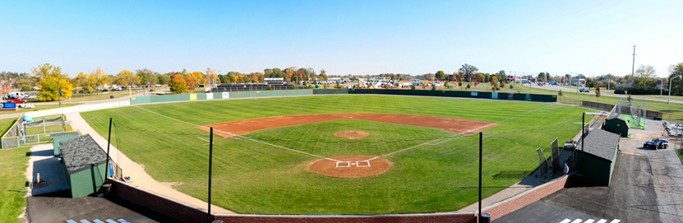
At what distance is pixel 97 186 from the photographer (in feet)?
67.1

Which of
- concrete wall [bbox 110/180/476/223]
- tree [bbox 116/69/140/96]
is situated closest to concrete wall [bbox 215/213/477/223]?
concrete wall [bbox 110/180/476/223]

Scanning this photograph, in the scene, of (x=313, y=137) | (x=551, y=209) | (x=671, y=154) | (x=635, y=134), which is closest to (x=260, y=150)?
(x=313, y=137)

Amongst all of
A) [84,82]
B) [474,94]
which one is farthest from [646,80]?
[84,82]

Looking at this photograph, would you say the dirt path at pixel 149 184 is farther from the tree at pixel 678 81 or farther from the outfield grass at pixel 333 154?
the tree at pixel 678 81

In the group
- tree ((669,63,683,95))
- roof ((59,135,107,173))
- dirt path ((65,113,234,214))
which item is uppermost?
tree ((669,63,683,95))

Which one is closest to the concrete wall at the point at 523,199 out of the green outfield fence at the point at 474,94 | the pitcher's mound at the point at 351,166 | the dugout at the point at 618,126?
the pitcher's mound at the point at 351,166

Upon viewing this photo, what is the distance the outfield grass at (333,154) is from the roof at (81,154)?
368cm

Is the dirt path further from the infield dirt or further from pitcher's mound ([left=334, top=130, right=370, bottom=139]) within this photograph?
pitcher's mound ([left=334, top=130, right=370, bottom=139])

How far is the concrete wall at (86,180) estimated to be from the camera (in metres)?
19.8

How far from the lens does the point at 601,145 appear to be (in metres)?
23.8

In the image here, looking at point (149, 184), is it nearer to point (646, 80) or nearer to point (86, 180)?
point (86, 180)

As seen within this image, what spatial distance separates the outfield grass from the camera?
61.5 ft

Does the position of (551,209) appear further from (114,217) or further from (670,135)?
(670,135)

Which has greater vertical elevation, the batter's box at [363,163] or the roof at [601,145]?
the roof at [601,145]
